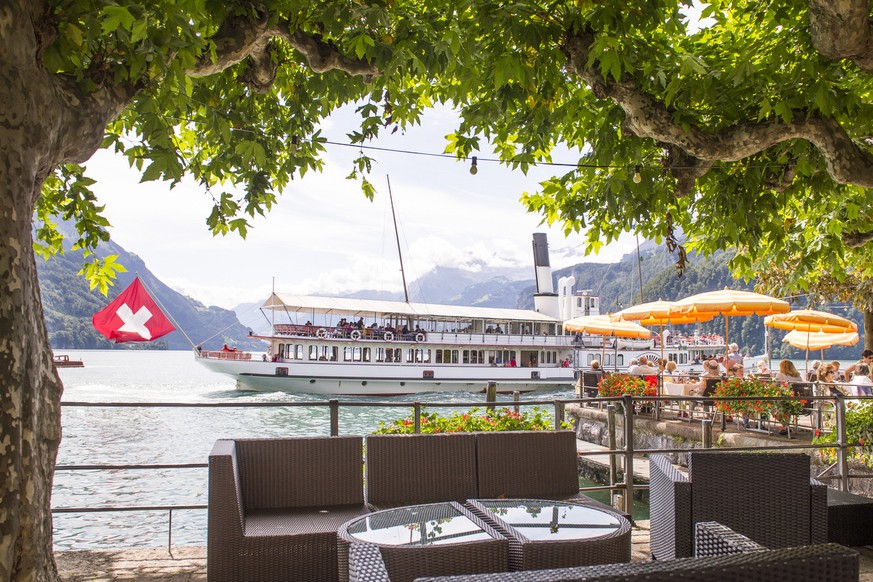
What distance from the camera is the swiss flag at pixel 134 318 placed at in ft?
36.8

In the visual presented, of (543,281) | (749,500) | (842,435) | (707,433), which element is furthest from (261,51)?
(543,281)

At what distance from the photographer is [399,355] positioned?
31.3 meters

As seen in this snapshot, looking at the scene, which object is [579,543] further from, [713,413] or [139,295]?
[139,295]

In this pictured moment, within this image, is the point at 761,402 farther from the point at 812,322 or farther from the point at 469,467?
the point at 469,467

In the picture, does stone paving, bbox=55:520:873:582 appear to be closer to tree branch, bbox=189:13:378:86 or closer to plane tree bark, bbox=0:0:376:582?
plane tree bark, bbox=0:0:376:582

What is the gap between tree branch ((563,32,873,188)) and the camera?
4.10 m

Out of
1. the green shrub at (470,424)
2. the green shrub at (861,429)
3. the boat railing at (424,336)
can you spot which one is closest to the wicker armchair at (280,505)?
the green shrub at (470,424)

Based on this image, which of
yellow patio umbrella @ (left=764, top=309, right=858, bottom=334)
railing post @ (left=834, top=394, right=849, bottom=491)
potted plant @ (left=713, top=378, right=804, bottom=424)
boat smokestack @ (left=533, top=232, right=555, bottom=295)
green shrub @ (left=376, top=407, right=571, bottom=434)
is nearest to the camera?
green shrub @ (left=376, top=407, right=571, bottom=434)

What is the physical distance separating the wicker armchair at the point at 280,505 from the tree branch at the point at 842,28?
3.09 metres

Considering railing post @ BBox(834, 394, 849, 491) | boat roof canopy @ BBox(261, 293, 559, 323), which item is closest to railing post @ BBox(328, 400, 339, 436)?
railing post @ BBox(834, 394, 849, 491)

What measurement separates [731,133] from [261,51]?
9.85 ft

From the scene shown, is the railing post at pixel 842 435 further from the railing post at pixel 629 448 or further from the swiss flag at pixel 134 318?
the swiss flag at pixel 134 318

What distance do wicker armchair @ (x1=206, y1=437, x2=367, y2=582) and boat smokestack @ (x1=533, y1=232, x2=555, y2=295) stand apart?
3599cm

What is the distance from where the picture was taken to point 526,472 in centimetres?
339
